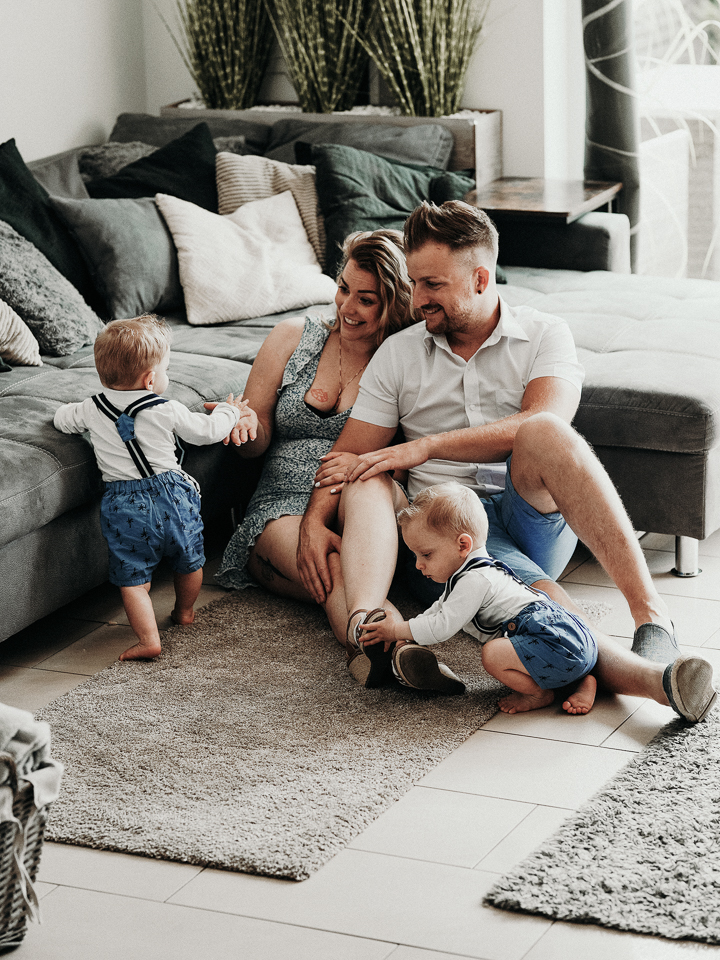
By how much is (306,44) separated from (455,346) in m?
2.43

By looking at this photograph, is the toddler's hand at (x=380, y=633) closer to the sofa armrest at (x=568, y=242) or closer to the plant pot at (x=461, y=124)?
the sofa armrest at (x=568, y=242)

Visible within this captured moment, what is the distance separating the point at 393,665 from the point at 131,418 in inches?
31.4

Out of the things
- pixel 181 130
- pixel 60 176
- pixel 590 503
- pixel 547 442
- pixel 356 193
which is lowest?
pixel 590 503

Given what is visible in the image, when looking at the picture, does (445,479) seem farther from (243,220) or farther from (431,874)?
(243,220)

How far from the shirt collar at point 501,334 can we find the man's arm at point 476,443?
0.41 feet

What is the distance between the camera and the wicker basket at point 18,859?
1.55 m

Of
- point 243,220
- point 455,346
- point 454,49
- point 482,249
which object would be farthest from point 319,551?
point 454,49

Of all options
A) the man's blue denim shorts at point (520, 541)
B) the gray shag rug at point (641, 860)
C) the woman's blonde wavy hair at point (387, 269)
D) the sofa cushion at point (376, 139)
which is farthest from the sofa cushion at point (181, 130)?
the gray shag rug at point (641, 860)

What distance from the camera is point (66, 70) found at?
4598 mm

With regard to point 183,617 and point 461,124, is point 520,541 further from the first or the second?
point 461,124

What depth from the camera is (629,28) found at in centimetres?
438

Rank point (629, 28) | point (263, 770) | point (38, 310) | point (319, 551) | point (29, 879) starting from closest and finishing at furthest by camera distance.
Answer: point (29, 879), point (263, 770), point (319, 551), point (38, 310), point (629, 28)

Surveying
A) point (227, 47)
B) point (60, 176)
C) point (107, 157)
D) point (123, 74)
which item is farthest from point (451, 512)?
point (123, 74)

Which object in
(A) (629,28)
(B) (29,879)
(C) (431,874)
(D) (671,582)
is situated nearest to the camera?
(B) (29,879)
